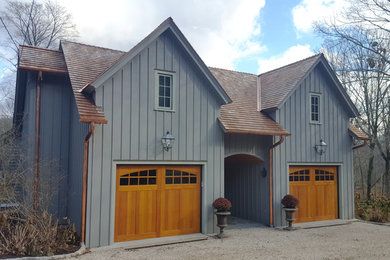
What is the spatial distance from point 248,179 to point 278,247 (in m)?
3.79

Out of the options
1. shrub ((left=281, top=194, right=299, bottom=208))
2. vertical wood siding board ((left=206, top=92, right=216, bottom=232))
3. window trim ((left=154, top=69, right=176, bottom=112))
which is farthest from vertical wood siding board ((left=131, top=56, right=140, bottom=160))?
shrub ((left=281, top=194, right=299, bottom=208))

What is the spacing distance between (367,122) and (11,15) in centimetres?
2355

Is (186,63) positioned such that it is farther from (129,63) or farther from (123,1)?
(123,1)

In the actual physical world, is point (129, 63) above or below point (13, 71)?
below

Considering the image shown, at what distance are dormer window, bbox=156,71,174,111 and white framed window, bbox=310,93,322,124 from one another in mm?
5783

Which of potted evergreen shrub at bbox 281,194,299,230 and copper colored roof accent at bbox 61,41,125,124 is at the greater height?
copper colored roof accent at bbox 61,41,125,124

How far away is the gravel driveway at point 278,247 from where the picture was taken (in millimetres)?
7438

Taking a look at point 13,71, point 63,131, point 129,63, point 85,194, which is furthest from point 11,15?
point 85,194

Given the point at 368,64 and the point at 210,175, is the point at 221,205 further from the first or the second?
the point at 368,64

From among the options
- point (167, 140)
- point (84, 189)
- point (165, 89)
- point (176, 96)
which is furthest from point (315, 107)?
point (84, 189)

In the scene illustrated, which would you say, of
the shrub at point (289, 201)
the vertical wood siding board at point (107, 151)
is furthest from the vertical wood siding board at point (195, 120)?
the shrub at point (289, 201)

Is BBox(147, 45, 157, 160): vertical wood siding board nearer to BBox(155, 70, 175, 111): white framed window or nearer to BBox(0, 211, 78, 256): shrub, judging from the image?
BBox(155, 70, 175, 111): white framed window

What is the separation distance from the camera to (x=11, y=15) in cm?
2166

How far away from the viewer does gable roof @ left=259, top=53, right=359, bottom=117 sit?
11.5m
